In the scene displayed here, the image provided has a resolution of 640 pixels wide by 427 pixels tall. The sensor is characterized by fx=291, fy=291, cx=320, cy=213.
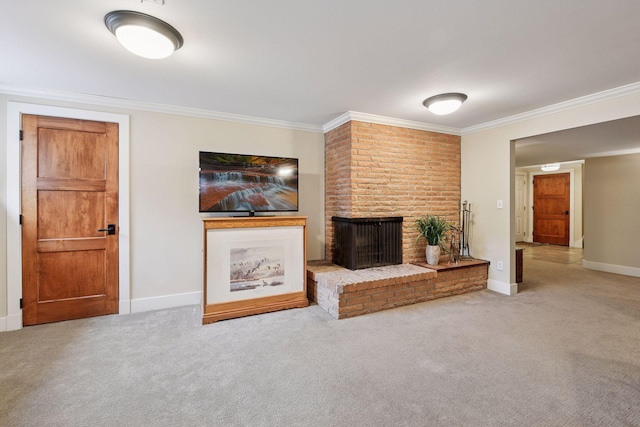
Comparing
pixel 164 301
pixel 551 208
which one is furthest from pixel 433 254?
pixel 551 208

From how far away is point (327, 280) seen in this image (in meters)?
3.29

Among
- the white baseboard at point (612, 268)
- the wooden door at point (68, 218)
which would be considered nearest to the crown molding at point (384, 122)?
the wooden door at point (68, 218)

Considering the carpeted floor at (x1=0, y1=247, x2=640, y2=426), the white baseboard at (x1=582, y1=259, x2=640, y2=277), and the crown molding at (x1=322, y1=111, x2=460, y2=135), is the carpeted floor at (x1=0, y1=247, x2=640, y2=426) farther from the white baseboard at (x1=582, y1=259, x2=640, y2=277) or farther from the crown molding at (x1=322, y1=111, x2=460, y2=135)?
the white baseboard at (x1=582, y1=259, x2=640, y2=277)

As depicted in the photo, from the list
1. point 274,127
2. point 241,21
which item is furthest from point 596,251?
point 241,21

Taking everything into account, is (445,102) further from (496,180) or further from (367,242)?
(367,242)

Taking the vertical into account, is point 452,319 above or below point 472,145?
below

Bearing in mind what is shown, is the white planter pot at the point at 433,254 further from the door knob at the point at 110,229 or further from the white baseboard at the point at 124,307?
the door knob at the point at 110,229

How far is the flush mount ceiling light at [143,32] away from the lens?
1795 mm

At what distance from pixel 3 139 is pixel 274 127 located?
2.79 metres

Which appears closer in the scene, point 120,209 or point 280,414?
point 280,414

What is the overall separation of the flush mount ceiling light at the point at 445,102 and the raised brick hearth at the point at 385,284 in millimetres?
1927

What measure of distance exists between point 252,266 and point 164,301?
4.03 feet

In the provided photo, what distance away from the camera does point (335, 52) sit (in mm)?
2256

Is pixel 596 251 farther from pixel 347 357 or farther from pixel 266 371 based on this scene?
pixel 266 371
